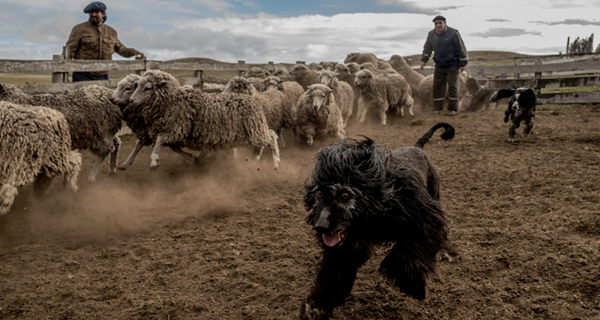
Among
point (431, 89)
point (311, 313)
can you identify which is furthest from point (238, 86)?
point (431, 89)

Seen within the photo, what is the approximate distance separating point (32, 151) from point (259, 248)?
2997 mm

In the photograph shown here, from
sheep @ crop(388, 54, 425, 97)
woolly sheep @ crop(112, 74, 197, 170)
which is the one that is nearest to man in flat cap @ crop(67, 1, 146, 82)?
woolly sheep @ crop(112, 74, 197, 170)

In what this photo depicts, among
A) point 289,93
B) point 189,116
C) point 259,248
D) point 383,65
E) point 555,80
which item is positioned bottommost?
point 259,248

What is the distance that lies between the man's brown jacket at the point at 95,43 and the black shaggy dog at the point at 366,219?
8024mm

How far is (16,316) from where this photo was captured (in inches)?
123

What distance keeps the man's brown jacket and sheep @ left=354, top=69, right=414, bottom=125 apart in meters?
6.53

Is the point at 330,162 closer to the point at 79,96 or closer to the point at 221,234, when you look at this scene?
the point at 221,234

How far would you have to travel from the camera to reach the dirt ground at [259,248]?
3176 mm

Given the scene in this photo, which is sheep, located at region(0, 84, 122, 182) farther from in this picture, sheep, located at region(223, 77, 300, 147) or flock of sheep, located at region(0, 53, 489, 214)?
sheep, located at region(223, 77, 300, 147)

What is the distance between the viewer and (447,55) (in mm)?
12531

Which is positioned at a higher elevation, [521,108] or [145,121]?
[521,108]

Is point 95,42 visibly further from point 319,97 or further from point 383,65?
point 383,65

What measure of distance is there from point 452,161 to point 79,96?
21.2 feet

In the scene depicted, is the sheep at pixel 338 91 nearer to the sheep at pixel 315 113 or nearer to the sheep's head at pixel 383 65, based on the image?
the sheep at pixel 315 113
